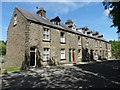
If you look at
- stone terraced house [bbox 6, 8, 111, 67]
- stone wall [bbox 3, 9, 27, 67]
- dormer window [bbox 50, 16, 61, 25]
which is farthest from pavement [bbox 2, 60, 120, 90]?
dormer window [bbox 50, 16, 61, 25]

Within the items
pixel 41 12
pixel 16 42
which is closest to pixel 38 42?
pixel 16 42

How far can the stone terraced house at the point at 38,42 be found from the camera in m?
19.7

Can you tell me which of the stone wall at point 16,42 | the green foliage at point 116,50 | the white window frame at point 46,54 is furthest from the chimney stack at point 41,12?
the green foliage at point 116,50

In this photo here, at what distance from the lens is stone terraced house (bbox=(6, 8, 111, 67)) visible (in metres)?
19.7

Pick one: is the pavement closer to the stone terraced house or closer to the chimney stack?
the stone terraced house

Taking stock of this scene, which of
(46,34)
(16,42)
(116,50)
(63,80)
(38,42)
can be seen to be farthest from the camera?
(116,50)

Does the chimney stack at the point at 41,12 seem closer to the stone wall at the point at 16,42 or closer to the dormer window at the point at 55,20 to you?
the dormer window at the point at 55,20

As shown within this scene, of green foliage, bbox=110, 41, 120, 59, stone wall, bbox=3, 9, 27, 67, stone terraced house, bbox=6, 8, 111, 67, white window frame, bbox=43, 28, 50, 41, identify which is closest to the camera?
stone terraced house, bbox=6, 8, 111, 67

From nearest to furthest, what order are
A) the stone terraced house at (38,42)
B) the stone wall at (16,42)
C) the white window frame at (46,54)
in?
the stone terraced house at (38,42) → the stone wall at (16,42) → the white window frame at (46,54)

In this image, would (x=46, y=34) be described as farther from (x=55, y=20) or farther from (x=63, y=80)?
(x=63, y=80)

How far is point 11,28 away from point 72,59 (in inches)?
492

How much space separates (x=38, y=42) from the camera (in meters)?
20.6

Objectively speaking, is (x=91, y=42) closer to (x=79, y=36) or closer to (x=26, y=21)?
(x=79, y=36)

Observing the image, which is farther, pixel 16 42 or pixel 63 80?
pixel 16 42
